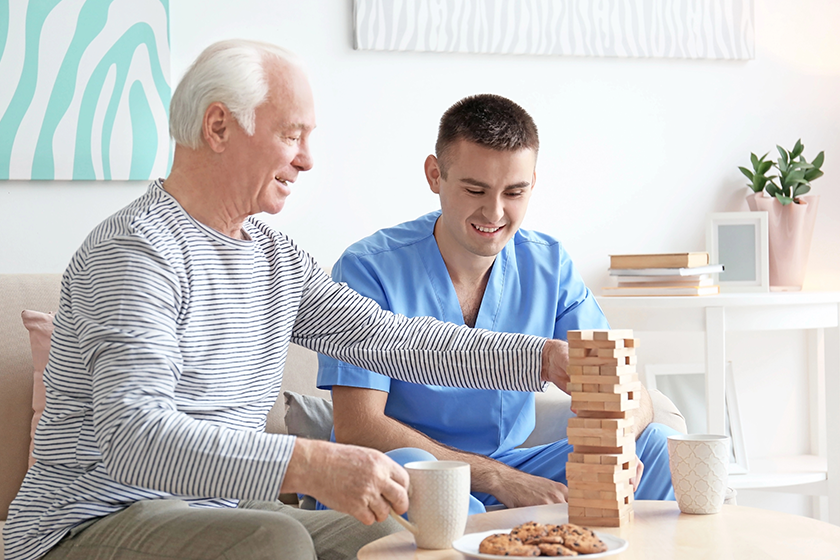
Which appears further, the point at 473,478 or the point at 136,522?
the point at 473,478

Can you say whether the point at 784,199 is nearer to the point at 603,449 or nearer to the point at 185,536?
the point at 603,449

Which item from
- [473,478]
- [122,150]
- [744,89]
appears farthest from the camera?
[744,89]

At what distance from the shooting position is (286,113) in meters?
1.26

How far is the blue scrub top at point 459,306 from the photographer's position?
163 cm

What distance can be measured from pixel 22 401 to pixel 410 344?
876 millimetres

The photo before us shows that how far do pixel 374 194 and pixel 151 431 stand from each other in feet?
5.17

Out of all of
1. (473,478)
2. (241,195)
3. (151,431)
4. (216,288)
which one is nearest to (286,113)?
(241,195)

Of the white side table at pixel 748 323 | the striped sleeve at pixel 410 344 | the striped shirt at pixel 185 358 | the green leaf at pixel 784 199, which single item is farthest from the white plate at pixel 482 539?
the green leaf at pixel 784 199

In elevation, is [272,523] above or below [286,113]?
below

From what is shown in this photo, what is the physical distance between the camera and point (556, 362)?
133cm

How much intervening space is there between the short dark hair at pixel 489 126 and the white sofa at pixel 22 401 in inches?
22.5

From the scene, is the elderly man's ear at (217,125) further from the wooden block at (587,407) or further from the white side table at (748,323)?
the white side table at (748,323)

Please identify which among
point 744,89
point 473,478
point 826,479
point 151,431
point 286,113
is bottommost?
point 826,479

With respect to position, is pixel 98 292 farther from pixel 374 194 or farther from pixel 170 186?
pixel 374 194
